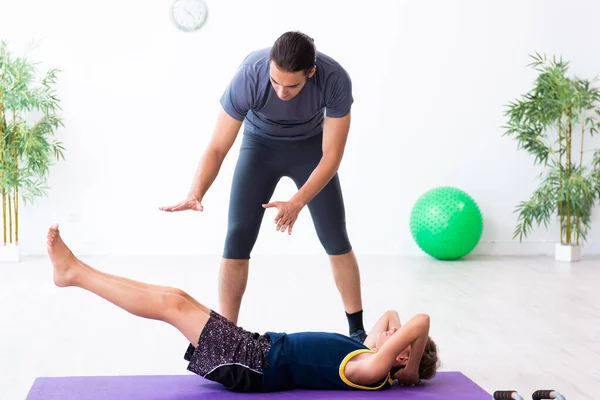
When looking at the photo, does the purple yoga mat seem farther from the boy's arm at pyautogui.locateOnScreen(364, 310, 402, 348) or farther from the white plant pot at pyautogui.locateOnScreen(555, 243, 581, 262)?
the white plant pot at pyautogui.locateOnScreen(555, 243, 581, 262)

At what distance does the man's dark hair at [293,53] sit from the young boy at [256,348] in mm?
784

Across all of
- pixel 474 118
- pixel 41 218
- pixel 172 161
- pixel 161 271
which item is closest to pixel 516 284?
pixel 474 118

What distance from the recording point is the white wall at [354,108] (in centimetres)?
579

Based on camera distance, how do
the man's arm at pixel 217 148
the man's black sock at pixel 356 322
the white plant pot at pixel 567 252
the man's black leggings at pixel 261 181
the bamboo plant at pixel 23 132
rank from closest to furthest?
the man's arm at pixel 217 148 < the man's black leggings at pixel 261 181 < the man's black sock at pixel 356 322 < the bamboo plant at pixel 23 132 < the white plant pot at pixel 567 252

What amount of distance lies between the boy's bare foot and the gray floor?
A: 1.42 ft

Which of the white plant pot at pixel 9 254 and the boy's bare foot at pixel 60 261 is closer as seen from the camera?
the boy's bare foot at pixel 60 261

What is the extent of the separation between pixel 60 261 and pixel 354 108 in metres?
3.82

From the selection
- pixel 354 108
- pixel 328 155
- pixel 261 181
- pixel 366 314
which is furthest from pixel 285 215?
pixel 354 108

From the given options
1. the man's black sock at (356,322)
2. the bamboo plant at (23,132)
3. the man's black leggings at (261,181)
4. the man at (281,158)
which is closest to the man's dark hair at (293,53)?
the man at (281,158)

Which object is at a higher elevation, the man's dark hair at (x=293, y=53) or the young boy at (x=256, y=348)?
the man's dark hair at (x=293, y=53)

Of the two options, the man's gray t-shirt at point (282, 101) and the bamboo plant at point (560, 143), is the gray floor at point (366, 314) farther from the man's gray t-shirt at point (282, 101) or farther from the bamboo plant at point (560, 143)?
the man's gray t-shirt at point (282, 101)

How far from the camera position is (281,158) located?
309cm

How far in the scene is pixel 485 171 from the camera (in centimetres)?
609

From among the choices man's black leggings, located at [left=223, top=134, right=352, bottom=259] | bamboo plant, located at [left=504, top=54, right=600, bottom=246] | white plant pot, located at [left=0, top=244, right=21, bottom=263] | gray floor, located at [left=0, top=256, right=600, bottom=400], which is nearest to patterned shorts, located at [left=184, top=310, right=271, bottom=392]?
gray floor, located at [left=0, top=256, right=600, bottom=400]
